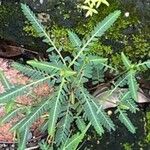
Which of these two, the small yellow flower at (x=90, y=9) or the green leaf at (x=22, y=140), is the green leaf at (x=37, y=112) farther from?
the small yellow flower at (x=90, y=9)

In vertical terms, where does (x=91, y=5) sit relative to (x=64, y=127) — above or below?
above

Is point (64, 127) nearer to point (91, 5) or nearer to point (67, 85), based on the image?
point (67, 85)

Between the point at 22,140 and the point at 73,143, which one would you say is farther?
the point at 22,140

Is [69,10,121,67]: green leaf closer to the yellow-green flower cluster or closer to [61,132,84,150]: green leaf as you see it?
the yellow-green flower cluster

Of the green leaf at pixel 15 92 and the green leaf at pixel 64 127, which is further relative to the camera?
the green leaf at pixel 64 127

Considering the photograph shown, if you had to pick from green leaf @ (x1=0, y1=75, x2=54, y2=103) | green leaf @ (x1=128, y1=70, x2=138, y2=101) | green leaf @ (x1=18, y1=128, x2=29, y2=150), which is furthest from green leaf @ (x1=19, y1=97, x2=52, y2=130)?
green leaf @ (x1=128, y1=70, x2=138, y2=101)

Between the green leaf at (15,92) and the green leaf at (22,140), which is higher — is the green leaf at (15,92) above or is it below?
above

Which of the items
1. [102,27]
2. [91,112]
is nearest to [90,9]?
[102,27]

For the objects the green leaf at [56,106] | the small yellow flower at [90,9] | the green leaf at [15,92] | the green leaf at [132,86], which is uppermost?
the small yellow flower at [90,9]

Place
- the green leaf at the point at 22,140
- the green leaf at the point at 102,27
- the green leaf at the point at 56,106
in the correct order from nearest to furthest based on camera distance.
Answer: the green leaf at the point at 56,106
the green leaf at the point at 102,27
the green leaf at the point at 22,140

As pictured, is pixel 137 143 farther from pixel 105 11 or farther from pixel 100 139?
pixel 105 11

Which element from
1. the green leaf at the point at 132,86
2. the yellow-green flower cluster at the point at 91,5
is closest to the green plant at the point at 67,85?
the green leaf at the point at 132,86
